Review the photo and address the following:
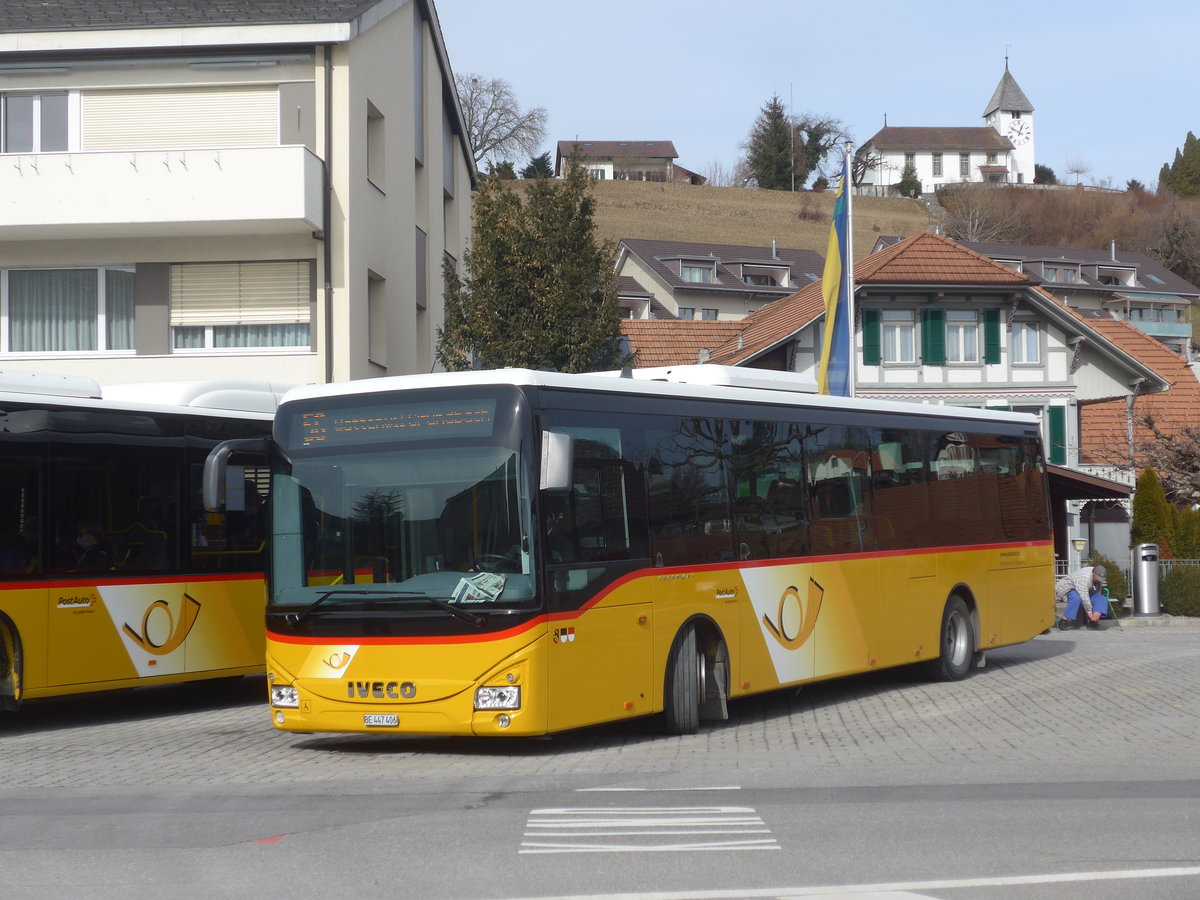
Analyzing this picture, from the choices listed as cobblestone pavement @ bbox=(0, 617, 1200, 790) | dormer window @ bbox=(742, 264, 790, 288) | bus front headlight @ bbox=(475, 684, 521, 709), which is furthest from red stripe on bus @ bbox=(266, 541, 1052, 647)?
dormer window @ bbox=(742, 264, 790, 288)

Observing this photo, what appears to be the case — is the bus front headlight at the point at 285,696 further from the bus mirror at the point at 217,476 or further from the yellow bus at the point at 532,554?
the bus mirror at the point at 217,476

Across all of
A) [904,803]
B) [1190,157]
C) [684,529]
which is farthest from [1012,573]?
[1190,157]

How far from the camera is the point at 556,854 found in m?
7.27

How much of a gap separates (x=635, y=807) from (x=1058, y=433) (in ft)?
127

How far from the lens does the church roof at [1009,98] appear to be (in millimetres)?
165875

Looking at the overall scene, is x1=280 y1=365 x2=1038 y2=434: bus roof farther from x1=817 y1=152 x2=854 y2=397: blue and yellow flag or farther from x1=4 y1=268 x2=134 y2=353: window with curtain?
x1=4 y1=268 x2=134 y2=353: window with curtain

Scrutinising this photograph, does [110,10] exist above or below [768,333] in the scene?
above

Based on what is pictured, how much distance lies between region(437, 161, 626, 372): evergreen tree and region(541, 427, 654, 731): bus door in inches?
516

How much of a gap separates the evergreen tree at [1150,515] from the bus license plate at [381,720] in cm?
2645

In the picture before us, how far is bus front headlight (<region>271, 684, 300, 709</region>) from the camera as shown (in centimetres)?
1107

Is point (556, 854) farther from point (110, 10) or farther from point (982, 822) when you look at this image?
point (110, 10)

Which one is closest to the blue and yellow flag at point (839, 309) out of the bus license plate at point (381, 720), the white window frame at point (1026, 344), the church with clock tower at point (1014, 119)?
the bus license plate at point (381, 720)

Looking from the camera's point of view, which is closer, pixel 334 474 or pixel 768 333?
A: pixel 334 474

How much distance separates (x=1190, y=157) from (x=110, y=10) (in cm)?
13052
